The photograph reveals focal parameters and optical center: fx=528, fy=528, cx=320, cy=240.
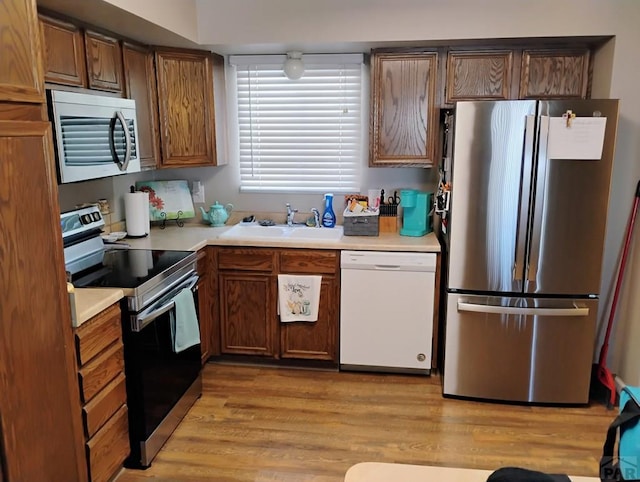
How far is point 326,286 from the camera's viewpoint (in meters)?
3.35

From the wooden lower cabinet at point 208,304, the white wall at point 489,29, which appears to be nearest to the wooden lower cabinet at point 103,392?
the wooden lower cabinet at point 208,304

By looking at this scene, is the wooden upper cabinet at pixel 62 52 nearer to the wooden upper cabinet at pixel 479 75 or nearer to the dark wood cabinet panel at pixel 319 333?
the dark wood cabinet panel at pixel 319 333

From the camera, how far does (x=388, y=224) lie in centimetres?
363

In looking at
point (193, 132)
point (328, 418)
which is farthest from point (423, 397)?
point (193, 132)

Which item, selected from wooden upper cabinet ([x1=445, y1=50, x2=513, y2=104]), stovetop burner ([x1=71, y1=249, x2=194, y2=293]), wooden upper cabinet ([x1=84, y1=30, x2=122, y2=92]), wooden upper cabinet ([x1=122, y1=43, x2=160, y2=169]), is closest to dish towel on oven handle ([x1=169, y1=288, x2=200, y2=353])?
stovetop burner ([x1=71, y1=249, x2=194, y2=293])

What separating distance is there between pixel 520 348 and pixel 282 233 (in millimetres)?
1696

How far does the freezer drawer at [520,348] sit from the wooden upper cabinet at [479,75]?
1.23 m

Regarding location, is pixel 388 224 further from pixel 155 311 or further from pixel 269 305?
pixel 155 311

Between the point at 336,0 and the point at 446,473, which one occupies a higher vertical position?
the point at 336,0

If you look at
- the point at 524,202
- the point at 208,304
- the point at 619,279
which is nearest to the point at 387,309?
the point at 524,202

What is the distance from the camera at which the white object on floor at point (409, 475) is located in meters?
1.21

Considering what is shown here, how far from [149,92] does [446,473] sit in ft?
9.20

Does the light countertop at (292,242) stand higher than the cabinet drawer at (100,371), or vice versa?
the light countertop at (292,242)

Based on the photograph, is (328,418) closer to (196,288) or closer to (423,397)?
(423,397)
